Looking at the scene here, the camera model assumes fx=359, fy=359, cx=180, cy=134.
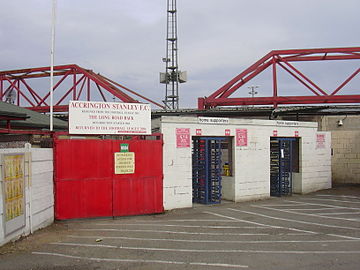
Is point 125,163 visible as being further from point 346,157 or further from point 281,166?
point 346,157

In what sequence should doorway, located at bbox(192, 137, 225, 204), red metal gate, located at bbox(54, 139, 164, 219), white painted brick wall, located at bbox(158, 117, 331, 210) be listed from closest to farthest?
red metal gate, located at bbox(54, 139, 164, 219)
white painted brick wall, located at bbox(158, 117, 331, 210)
doorway, located at bbox(192, 137, 225, 204)

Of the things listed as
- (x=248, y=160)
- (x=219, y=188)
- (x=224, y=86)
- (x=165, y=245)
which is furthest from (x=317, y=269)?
(x=224, y=86)

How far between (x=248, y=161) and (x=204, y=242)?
7.82 meters

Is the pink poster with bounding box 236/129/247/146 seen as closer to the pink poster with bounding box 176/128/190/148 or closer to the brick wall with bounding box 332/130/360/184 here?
the pink poster with bounding box 176/128/190/148

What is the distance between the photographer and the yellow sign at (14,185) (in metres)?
8.58

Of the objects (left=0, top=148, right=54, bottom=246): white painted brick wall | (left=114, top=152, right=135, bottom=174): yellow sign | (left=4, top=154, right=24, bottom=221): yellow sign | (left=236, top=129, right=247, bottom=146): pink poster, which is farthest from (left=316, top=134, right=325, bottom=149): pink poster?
(left=4, top=154, right=24, bottom=221): yellow sign

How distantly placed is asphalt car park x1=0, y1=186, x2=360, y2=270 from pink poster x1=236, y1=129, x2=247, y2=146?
336cm

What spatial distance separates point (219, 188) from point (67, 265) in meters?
9.09

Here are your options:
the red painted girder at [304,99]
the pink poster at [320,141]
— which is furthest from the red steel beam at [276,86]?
the pink poster at [320,141]

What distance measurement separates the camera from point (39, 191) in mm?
10594

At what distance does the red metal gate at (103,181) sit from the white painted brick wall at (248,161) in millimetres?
772

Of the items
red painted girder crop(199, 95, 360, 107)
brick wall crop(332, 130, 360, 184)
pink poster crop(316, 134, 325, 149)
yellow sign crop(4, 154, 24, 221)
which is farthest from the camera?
red painted girder crop(199, 95, 360, 107)

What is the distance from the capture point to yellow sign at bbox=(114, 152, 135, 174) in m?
12.6

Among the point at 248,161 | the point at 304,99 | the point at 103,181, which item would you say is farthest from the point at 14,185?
the point at 304,99
